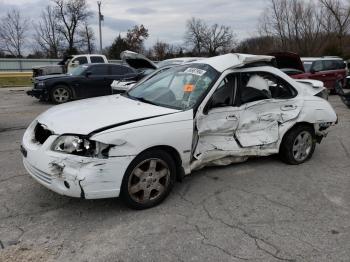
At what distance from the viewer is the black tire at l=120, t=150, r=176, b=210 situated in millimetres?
3953

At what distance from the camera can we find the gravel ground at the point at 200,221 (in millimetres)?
3346

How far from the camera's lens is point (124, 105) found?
455cm

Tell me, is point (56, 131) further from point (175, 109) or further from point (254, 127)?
point (254, 127)

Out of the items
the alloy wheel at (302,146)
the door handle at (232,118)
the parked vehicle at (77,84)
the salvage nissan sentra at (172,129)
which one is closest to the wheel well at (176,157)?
the salvage nissan sentra at (172,129)

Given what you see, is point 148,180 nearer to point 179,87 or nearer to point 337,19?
point 179,87

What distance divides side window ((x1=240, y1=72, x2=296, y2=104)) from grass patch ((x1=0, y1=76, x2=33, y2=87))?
21595 millimetres

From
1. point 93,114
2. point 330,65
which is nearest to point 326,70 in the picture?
point 330,65

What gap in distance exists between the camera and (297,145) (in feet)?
18.7

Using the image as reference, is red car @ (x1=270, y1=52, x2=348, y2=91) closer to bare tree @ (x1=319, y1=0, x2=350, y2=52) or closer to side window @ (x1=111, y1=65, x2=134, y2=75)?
side window @ (x1=111, y1=65, x2=134, y2=75)

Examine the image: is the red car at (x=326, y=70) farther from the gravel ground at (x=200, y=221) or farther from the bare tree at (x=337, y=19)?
the bare tree at (x=337, y=19)

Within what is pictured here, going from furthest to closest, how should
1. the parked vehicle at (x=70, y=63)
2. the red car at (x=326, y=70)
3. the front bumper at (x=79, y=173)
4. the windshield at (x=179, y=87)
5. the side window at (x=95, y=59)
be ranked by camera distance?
the side window at (x=95, y=59) < the parked vehicle at (x=70, y=63) < the red car at (x=326, y=70) < the windshield at (x=179, y=87) < the front bumper at (x=79, y=173)

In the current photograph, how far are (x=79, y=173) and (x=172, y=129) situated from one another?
1.12m

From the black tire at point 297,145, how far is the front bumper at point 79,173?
2707mm

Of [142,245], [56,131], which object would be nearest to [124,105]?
[56,131]
